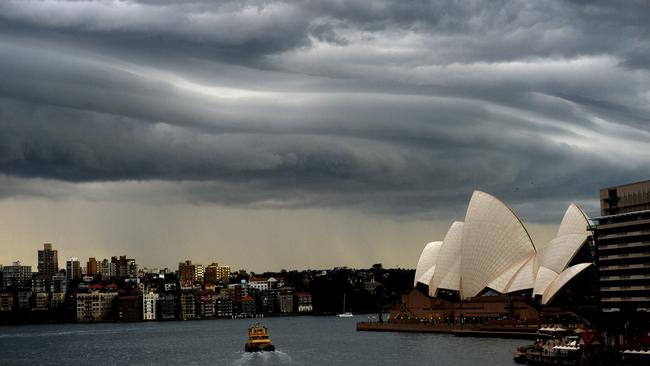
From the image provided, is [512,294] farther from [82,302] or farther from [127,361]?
[82,302]

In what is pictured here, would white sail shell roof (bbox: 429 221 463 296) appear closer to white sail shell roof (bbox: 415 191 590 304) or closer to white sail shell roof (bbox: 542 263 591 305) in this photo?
white sail shell roof (bbox: 415 191 590 304)

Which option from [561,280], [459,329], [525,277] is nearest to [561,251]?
[561,280]


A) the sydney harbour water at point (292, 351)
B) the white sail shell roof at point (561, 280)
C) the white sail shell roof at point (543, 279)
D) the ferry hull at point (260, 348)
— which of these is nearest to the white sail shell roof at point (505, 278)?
the white sail shell roof at point (543, 279)

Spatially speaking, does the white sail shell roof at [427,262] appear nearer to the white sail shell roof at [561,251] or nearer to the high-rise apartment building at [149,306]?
the white sail shell roof at [561,251]

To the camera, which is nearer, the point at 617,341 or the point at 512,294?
the point at 617,341

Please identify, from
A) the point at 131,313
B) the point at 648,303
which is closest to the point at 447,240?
the point at 648,303

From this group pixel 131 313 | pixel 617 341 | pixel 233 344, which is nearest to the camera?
pixel 617 341
